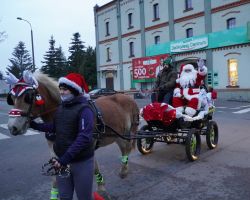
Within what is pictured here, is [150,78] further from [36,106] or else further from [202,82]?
[36,106]

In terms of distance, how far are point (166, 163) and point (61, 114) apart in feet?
13.2

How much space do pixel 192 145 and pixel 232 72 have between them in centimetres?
2000

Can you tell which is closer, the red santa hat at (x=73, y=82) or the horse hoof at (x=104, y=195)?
the red santa hat at (x=73, y=82)

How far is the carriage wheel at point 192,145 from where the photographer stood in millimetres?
6703

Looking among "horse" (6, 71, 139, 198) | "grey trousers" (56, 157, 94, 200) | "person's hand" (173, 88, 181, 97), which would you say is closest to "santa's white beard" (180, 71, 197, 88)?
"person's hand" (173, 88, 181, 97)

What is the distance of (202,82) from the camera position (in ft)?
26.3

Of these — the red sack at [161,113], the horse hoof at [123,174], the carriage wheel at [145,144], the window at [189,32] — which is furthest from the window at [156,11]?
the horse hoof at [123,174]

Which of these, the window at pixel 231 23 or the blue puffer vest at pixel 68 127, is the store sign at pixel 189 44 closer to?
the window at pixel 231 23

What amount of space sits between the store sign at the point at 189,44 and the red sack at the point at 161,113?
21388 millimetres

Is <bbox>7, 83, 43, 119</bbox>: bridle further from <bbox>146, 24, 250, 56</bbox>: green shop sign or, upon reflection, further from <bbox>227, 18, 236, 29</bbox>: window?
<bbox>227, 18, 236, 29</bbox>: window

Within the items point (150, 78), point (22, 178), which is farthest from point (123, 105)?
point (150, 78)

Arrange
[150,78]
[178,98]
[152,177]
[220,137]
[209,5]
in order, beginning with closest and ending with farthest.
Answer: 1. [152,177]
2. [178,98]
3. [220,137]
4. [209,5]
5. [150,78]

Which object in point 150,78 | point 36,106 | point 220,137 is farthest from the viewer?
point 150,78

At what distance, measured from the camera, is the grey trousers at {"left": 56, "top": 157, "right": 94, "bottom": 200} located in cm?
344
